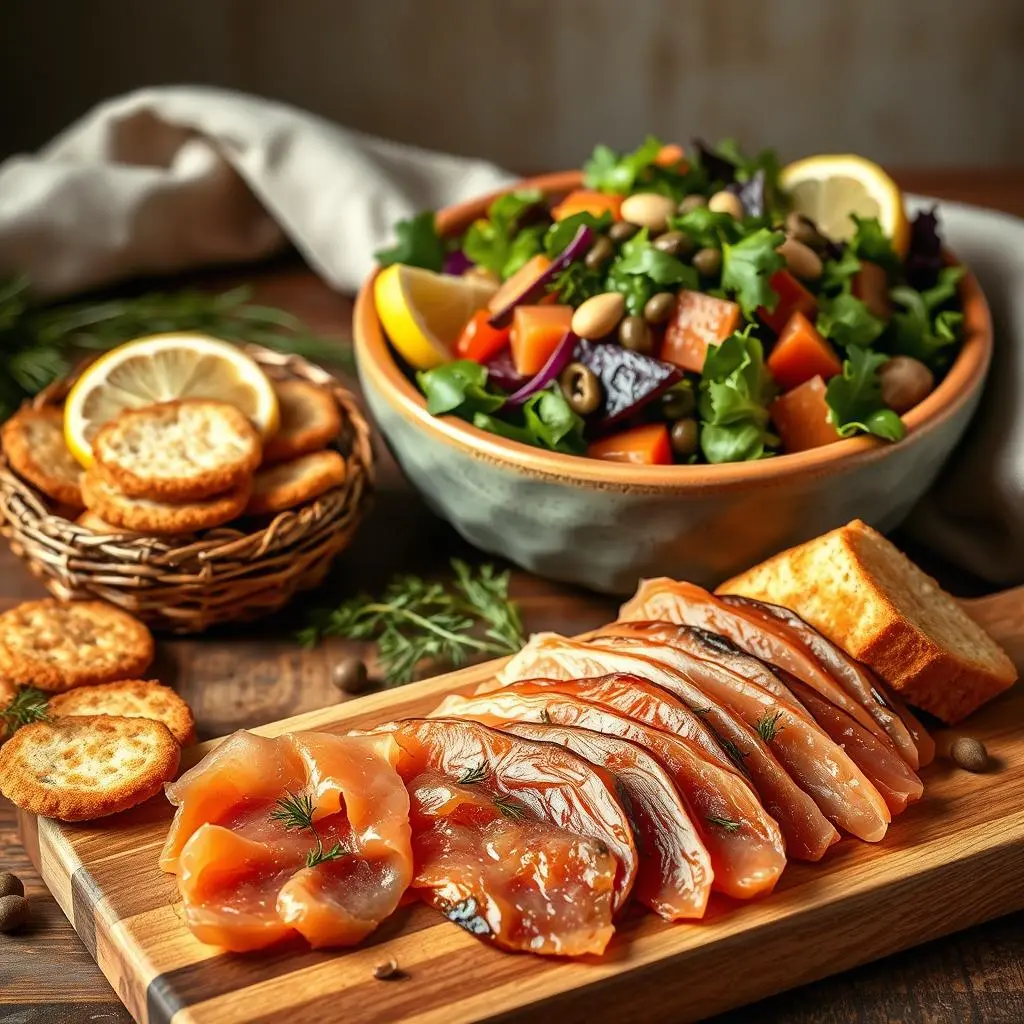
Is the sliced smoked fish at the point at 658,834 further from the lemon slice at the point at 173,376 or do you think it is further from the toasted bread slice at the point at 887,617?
the lemon slice at the point at 173,376

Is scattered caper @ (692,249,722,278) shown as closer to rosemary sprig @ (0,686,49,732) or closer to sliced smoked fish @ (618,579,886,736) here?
sliced smoked fish @ (618,579,886,736)

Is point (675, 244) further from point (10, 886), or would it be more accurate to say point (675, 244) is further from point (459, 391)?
point (10, 886)

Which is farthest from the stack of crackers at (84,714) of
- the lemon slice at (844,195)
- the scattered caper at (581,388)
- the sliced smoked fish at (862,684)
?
the lemon slice at (844,195)

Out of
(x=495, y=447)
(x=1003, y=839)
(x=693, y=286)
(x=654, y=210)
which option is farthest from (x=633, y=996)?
(x=654, y=210)

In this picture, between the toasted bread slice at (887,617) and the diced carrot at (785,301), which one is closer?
the toasted bread slice at (887,617)

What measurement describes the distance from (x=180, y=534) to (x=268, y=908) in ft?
3.83

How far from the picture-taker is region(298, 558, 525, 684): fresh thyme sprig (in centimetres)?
355

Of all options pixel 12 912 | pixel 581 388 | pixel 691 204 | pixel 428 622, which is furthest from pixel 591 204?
pixel 12 912

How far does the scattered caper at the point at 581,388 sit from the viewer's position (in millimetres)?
3453

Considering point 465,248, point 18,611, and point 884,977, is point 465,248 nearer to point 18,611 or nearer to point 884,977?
point 18,611

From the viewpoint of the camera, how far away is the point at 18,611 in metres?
3.46

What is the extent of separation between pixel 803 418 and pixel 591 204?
93cm

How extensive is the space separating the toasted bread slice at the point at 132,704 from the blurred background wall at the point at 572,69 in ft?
15.2

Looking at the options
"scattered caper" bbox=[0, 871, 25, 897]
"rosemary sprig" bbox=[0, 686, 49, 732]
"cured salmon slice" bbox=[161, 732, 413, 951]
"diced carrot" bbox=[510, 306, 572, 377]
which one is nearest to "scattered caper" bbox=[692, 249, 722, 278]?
"diced carrot" bbox=[510, 306, 572, 377]
